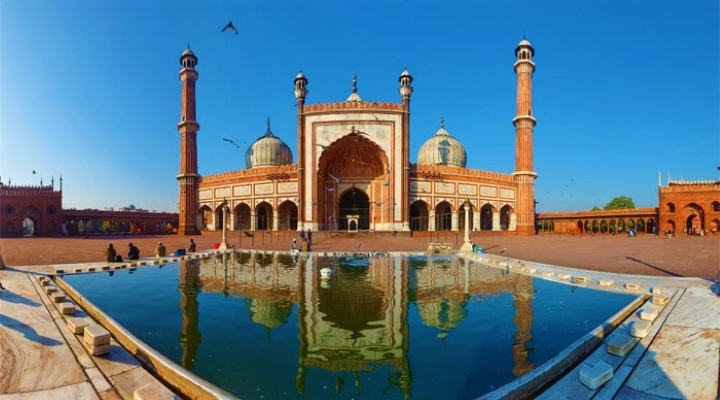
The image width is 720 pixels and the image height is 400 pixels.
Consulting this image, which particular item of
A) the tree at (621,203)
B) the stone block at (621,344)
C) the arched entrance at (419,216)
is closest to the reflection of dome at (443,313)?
the stone block at (621,344)

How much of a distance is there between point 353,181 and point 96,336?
Answer: 3269 centimetres

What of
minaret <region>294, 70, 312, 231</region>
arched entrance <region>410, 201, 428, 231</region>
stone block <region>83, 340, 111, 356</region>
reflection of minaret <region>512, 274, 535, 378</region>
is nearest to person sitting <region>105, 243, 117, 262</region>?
stone block <region>83, 340, 111, 356</region>

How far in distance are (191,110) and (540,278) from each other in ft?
125

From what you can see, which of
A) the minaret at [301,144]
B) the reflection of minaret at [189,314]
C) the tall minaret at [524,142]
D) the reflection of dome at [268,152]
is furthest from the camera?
the reflection of dome at [268,152]

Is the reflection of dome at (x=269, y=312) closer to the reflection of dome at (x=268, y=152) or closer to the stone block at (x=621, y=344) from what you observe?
the stone block at (x=621, y=344)

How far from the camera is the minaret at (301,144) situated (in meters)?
33.5

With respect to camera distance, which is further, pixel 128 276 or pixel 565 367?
pixel 128 276

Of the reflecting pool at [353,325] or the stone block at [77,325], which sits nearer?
the reflecting pool at [353,325]

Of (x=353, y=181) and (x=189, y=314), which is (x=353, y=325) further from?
(x=353, y=181)

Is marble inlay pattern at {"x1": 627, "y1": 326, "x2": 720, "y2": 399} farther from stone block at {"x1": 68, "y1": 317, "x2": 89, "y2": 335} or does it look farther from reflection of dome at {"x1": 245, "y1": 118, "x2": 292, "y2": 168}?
reflection of dome at {"x1": 245, "y1": 118, "x2": 292, "y2": 168}

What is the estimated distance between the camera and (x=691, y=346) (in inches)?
182

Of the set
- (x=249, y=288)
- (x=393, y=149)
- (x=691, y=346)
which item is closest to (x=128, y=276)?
(x=249, y=288)

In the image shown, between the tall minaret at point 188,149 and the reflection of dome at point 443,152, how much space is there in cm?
2686

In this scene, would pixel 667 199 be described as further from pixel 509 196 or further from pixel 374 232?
pixel 374 232
